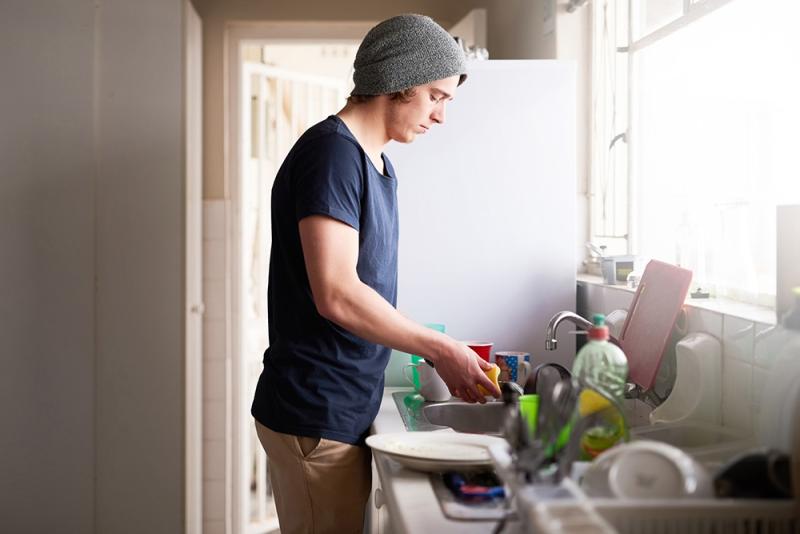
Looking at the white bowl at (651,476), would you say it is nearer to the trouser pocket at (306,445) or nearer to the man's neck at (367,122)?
A: the trouser pocket at (306,445)

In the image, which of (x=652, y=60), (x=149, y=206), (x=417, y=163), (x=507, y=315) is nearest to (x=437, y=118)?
(x=417, y=163)

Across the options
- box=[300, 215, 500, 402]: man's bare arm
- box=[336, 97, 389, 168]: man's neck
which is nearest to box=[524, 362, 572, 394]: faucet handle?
box=[300, 215, 500, 402]: man's bare arm

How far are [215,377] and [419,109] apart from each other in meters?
2.10

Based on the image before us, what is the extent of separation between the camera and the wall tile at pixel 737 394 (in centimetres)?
142

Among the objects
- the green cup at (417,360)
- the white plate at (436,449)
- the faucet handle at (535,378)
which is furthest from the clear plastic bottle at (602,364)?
the green cup at (417,360)

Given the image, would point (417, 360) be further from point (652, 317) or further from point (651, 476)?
point (651, 476)

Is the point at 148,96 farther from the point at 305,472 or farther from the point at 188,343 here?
the point at 305,472

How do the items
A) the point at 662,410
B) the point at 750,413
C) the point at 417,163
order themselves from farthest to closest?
the point at 417,163 → the point at 662,410 → the point at 750,413

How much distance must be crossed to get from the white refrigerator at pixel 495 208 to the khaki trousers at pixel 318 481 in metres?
0.69

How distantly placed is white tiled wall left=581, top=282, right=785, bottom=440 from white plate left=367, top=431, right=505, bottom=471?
455 mm

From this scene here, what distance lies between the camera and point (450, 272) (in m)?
2.26

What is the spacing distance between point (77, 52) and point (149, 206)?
572mm

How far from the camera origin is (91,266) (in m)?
2.84

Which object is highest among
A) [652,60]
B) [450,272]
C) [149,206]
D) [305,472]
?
[652,60]
